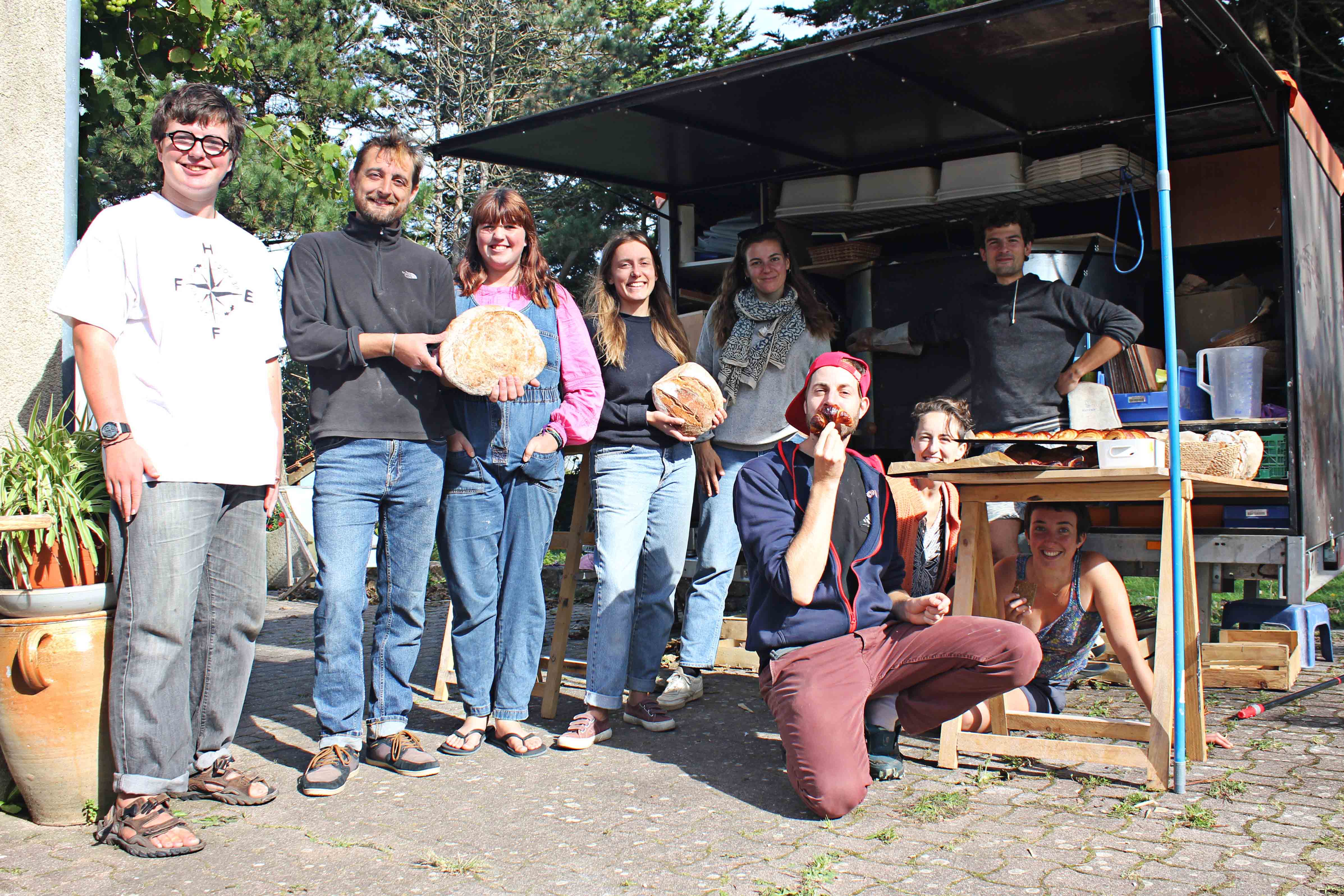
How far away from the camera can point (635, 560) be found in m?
4.43

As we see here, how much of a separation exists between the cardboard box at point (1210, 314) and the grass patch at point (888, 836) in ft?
12.5

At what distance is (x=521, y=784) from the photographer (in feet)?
12.0

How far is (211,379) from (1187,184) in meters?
5.41

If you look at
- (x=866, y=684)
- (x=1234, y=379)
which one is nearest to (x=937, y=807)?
(x=866, y=684)

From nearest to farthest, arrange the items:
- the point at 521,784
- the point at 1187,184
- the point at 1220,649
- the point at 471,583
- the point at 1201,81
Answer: the point at 521,784 < the point at 471,583 < the point at 1220,649 < the point at 1201,81 < the point at 1187,184

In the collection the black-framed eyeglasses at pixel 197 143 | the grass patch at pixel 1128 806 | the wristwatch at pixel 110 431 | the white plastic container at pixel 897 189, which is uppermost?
the white plastic container at pixel 897 189

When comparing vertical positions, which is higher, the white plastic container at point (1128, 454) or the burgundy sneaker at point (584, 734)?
the white plastic container at point (1128, 454)

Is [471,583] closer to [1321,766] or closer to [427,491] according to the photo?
[427,491]

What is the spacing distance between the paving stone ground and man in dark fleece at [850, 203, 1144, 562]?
1.79 meters

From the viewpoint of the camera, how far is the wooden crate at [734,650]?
217 inches

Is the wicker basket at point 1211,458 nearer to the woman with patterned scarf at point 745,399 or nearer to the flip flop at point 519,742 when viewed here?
the woman with patterned scarf at point 745,399

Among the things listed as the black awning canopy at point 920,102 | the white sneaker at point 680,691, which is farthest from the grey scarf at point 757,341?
the white sneaker at point 680,691

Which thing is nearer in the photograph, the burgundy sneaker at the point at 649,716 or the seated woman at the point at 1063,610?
the seated woman at the point at 1063,610

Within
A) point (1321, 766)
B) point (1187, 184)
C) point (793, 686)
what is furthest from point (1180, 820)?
point (1187, 184)
